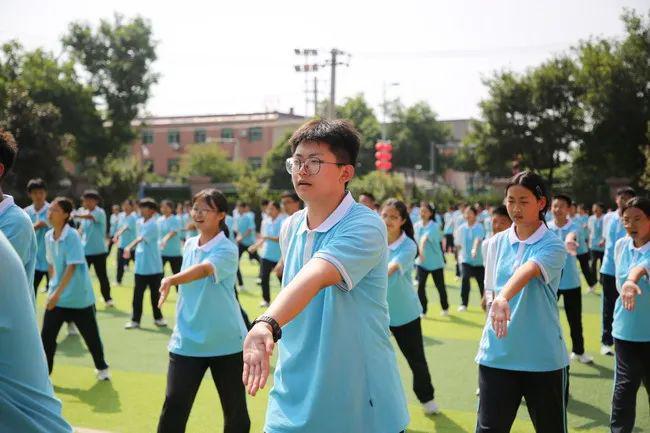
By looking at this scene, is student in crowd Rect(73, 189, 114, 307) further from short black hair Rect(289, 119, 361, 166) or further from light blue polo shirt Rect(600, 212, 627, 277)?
short black hair Rect(289, 119, 361, 166)

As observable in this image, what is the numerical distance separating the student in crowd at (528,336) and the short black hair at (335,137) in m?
1.42

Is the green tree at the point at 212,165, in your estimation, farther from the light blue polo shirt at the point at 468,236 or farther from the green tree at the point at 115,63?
the light blue polo shirt at the point at 468,236

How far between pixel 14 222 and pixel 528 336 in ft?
9.78

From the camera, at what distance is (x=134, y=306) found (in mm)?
9812

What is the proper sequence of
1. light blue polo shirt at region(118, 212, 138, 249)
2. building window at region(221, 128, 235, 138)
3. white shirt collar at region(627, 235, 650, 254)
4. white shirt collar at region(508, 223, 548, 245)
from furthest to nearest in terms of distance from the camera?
building window at region(221, 128, 235, 138) → light blue polo shirt at region(118, 212, 138, 249) → white shirt collar at region(627, 235, 650, 254) → white shirt collar at region(508, 223, 548, 245)

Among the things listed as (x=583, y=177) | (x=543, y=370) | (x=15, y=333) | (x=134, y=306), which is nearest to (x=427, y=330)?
(x=134, y=306)

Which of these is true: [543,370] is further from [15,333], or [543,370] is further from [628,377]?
[15,333]

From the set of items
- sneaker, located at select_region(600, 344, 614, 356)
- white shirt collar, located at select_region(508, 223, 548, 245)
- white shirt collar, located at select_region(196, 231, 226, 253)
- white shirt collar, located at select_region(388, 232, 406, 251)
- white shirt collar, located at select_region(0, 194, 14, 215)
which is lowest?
sneaker, located at select_region(600, 344, 614, 356)

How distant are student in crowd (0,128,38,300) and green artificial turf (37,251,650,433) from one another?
2.32 metres

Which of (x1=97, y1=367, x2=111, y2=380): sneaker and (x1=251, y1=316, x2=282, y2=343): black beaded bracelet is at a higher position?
(x1=251, y1=316, x2=282, y2=343): black beaded bracelet

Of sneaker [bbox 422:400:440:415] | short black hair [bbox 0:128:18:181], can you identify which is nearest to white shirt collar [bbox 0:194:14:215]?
short black hair [bbox 0:128:18:181]

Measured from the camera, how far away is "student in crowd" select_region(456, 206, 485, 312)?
11.6 meters

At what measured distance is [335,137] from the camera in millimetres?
2793

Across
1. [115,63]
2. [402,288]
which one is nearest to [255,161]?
[115,63]
